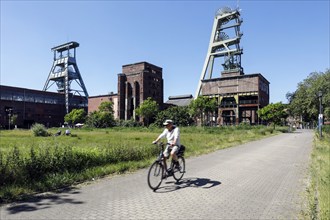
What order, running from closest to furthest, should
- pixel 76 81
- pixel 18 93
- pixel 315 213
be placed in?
pixel 315 213, pixel 18 93, pixel 76 81

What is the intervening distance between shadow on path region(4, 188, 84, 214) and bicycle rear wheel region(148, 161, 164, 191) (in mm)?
1981

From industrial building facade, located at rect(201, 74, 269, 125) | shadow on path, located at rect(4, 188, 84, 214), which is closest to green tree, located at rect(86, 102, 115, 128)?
industrial building facade, located at rect(201, 74, 269, 125)

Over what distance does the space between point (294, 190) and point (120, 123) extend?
8437 centimetres

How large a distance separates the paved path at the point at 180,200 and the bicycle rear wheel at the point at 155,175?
256 mm

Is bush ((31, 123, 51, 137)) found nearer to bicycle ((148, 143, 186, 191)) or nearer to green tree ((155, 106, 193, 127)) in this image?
bicycle ((148, 143, 186, 191))

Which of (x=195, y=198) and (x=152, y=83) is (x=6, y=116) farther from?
(x=195, y=198)

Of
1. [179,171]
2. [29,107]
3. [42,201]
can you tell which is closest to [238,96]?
[29,107]

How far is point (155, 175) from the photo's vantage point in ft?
26.4

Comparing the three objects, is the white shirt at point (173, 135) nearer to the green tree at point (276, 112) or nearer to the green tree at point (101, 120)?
the green tree at point (276, 112)

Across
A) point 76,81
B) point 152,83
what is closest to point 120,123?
point 152,83

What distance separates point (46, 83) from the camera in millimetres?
136875

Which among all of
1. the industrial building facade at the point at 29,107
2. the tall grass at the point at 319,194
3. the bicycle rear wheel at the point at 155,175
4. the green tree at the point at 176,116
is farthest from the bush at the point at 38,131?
the industrial building facade at the point at 29,107

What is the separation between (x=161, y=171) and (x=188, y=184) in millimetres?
980

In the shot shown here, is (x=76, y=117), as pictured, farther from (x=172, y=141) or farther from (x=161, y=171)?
(x=161, y=171)
